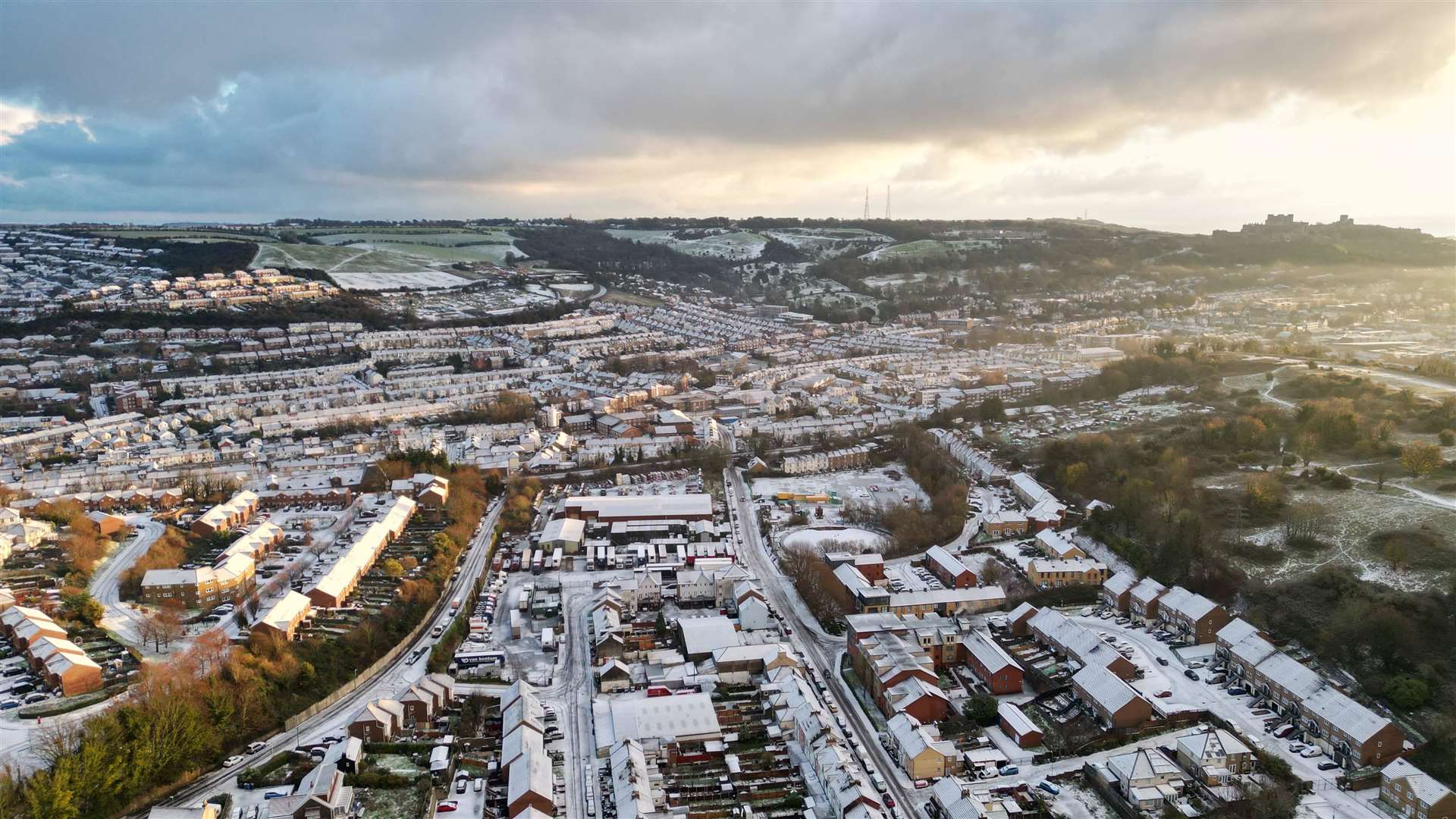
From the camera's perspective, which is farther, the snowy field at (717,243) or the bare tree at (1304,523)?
the snowy field at (717,243)

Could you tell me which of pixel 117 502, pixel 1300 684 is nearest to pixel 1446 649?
pixel 1300 684

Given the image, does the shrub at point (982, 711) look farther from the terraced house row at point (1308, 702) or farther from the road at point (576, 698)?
the road at point (576, 698)

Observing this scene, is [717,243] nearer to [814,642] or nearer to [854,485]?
[854,485]

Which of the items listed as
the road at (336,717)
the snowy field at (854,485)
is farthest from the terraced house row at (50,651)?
the snowy field at (854,485)

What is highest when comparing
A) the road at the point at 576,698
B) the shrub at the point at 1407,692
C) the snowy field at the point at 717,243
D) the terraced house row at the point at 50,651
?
the snowy field at the point at 717,243

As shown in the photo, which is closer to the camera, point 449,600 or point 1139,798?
point 1139,798

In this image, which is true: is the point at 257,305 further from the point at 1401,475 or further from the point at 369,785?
the point at 1401,475

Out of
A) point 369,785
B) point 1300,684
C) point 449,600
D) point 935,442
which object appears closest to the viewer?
point 369,785

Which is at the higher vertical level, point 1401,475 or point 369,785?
point 1401,475

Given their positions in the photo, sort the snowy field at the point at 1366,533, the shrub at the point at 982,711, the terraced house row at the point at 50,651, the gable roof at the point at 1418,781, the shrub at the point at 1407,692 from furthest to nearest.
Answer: the snowy field at the point at 1366,533 < the terraced house row at the point at 50,651 < the shrub at the point at 982,711 < the shrub at the point at 1407,692 < the gable roof at the point at 1418,781
